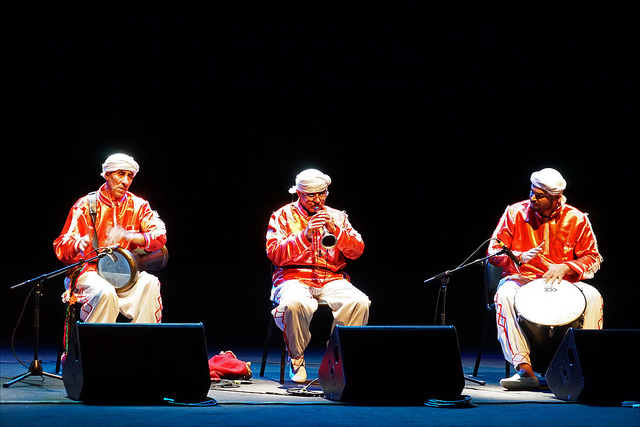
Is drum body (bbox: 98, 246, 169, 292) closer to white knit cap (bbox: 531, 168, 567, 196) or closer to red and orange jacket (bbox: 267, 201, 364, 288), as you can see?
red and orange jacket (bbox: 267, 201, 364, 288)

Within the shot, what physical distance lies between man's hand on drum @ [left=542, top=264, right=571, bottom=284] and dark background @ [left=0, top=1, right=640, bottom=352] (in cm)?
269

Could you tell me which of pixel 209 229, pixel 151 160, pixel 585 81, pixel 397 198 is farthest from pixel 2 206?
Answer: pixel 585 81

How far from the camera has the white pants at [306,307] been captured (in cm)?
455

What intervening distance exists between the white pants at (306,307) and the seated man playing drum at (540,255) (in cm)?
83

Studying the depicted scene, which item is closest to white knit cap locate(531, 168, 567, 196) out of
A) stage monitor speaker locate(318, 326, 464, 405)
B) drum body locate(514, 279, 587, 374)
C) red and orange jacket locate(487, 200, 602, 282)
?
red and orange jacket locate(487, 200, 602, 282)

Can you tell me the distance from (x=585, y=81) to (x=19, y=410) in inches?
260

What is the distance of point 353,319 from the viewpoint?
4664 mm

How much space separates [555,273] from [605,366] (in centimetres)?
94

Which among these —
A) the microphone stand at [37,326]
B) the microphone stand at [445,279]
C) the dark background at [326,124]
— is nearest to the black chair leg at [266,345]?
the microphone stand at [445,279]

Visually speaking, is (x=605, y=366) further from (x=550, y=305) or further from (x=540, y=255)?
(x=540, y=255)

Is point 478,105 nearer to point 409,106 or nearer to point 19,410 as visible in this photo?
point 409,106

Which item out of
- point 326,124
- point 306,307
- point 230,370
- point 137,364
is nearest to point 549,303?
point 306,307

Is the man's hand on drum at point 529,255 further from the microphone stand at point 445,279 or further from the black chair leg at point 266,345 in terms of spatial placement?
the black chair leg at point 266,345

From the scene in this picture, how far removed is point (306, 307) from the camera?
457 centimetres
